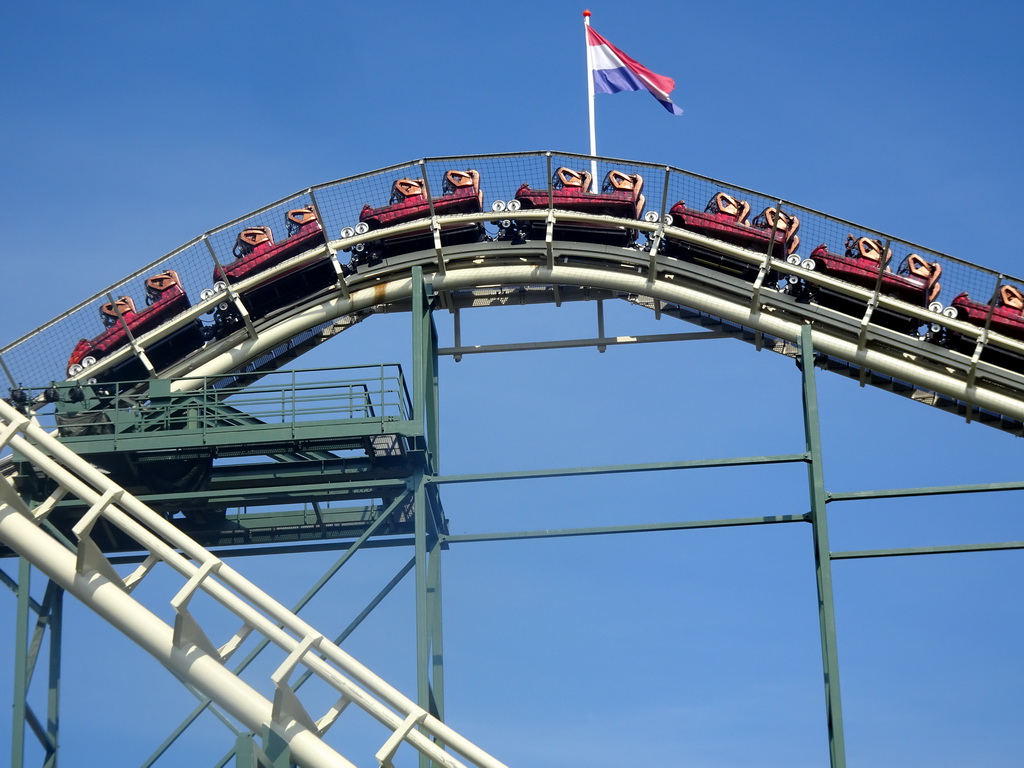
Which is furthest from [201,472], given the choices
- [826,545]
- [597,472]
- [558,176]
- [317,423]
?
[826,545]

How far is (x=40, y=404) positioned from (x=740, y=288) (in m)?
12.0

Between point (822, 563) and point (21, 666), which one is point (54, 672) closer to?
point (21, 666)

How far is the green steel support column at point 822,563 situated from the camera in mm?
21953

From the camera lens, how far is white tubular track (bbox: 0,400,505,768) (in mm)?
17125

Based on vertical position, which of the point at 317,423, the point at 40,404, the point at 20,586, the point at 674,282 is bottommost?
the point at 20,586

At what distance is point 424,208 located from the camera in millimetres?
27062

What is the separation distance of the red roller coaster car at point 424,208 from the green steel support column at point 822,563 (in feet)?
21.0

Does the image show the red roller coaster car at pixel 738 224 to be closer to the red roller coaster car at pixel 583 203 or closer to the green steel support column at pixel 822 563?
the red roller coaster car at pixel 583 203

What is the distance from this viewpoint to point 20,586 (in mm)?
23875

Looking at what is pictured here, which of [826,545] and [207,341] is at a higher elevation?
[826,545]

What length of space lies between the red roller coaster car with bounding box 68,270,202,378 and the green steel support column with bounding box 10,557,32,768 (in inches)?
149

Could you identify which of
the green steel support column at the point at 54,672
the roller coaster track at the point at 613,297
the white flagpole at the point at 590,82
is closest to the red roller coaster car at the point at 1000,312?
the roller coaster track at the point at 613,297

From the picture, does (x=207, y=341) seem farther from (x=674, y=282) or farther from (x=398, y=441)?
(x=674, y=282)

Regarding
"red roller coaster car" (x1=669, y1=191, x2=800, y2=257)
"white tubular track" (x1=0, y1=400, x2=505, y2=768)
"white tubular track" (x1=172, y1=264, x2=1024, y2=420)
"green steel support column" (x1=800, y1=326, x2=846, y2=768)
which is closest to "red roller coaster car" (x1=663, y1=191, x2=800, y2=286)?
"red roller coaster car" (x1=669, y1=191, x2=800, y2=257)
